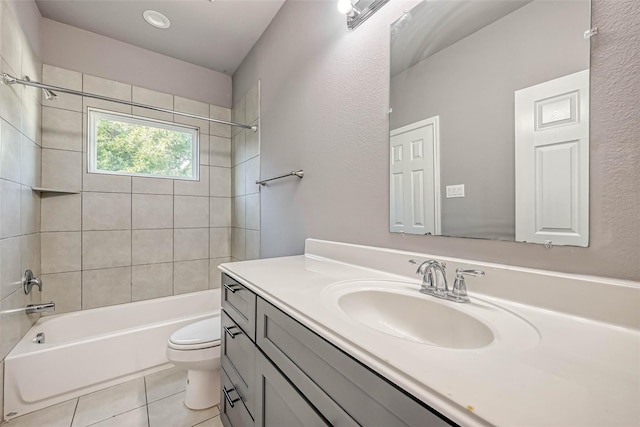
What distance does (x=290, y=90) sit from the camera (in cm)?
181

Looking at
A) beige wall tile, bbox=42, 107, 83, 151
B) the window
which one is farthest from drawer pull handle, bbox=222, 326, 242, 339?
beige wall tile, bbox=42, 107, 83, 151

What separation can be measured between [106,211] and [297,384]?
237 centimetres

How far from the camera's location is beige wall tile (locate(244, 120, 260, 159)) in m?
2.24

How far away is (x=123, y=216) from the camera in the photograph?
2.27 metres

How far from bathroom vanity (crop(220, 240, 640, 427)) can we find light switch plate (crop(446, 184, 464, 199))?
24cm

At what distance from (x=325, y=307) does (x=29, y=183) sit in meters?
2.24

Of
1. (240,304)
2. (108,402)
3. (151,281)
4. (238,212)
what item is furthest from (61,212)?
(240,304)

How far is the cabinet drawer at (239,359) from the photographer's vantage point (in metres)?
0.96

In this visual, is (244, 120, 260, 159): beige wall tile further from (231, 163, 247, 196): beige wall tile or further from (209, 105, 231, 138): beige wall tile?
(209, 105, 231, 138): beige wall tile

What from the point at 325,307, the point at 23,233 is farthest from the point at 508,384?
the point at 23,233

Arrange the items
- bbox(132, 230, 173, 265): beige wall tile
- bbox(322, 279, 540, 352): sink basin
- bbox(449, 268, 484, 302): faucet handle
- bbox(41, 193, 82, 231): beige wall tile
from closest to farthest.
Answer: bbox(322, 279, 540, 352): sink basin
bbox(449, 268, 484, 302): faucet handle
bbox(41, 193, 82, 231): beige wall tile
bbox(132, 230, 173, 265): beige wall tile

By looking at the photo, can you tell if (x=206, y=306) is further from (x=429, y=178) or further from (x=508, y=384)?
(x=508, y=384)

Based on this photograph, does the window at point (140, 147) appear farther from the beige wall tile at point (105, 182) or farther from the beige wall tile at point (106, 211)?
the beige wall tile at point (106, 211)

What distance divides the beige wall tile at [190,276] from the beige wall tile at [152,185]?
0.71m
